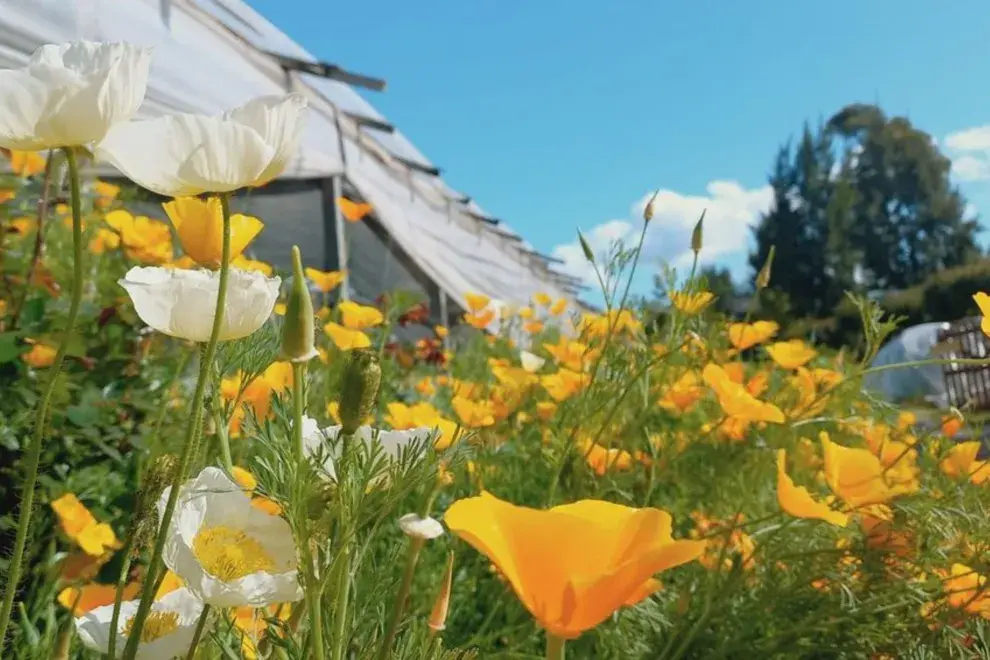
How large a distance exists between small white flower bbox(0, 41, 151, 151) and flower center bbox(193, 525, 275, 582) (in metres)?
0.19

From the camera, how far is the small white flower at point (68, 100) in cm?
37

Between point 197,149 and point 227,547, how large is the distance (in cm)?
18

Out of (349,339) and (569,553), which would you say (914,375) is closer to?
(349,339)

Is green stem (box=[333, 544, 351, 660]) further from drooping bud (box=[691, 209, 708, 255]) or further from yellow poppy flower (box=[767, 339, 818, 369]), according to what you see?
yellow poppy flower (box=[767, 339, 818, 369])

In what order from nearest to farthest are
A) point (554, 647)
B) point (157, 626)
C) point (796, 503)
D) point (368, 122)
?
1. point (554, 647)
2. point (157, 626)
3. point (796, 503)
4. point (368, 122)

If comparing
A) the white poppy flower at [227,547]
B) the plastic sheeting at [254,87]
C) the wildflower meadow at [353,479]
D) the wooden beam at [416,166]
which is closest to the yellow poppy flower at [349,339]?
the wildflower meadow at [353,479]

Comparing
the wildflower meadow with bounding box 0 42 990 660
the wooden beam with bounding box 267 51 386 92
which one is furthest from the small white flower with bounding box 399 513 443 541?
the wooden beam with bounding box 267 51 386 92

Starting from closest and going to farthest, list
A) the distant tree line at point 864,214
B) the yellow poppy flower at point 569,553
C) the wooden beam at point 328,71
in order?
the yellow poppy flower at point 569,553 → the wooden beam at point 328,71 → the distant tree line at point 864,214

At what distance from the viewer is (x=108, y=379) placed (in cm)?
114

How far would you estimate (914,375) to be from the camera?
7.48m

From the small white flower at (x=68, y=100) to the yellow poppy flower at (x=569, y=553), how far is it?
0.77 ft

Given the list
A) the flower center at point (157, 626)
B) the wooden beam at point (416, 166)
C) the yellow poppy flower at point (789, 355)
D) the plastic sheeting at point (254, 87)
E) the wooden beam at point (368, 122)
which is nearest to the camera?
the flower center at point (157, 626)

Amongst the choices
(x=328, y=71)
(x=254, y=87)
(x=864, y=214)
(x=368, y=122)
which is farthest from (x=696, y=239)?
(x=864, y=214)

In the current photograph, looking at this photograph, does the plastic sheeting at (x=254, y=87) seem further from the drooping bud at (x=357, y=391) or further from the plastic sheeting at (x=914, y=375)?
the drooping bud at (x=357, y=391)
